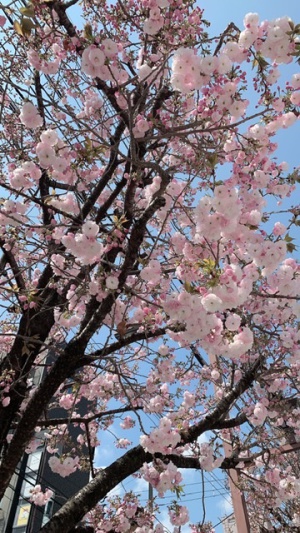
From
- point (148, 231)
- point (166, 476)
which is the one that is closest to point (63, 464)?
point (166, 476)

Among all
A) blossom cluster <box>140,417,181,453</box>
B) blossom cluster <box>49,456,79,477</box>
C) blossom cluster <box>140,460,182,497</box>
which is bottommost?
blossom cluster <box>140,460,182,497</box>

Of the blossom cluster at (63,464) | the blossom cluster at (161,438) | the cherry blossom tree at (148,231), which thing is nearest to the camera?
the cherry blossom tree at (148,231)

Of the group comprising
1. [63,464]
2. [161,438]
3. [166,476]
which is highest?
[63,464]

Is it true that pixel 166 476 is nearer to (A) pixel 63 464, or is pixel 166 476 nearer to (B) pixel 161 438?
(B) pixel 161 438

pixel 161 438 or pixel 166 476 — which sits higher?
pixel 161 438

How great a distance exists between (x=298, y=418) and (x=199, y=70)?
4.33 m

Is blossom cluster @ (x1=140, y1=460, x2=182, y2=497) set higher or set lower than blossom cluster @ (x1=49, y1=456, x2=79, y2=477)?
lower

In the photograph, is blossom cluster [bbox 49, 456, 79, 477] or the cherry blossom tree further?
blossom cluster [bbox 49, 456, 79, 477]

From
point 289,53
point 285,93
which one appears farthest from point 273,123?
point 289,53

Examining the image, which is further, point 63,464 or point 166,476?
point 63,464

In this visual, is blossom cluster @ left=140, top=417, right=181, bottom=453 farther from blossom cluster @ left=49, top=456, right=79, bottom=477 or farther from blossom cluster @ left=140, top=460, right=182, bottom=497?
blossom cluster @ left=49, top=456, right=79, bottom=477

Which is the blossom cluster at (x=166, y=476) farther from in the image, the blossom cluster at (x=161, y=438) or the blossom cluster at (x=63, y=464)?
the blossom cluster at (x=63, y=464)

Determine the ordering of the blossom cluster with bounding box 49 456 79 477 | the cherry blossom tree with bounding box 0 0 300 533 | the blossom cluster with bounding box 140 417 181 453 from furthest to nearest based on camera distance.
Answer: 1. the blossom cluster with bounding box 49 456 79 477
2. the blossom cluster with bounding box 140 417 181 453
3. the cherry blossom tree with bounding box 0 0 300 533

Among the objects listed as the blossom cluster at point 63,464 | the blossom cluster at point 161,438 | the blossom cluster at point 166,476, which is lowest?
the blossom cluster at point 166,476
